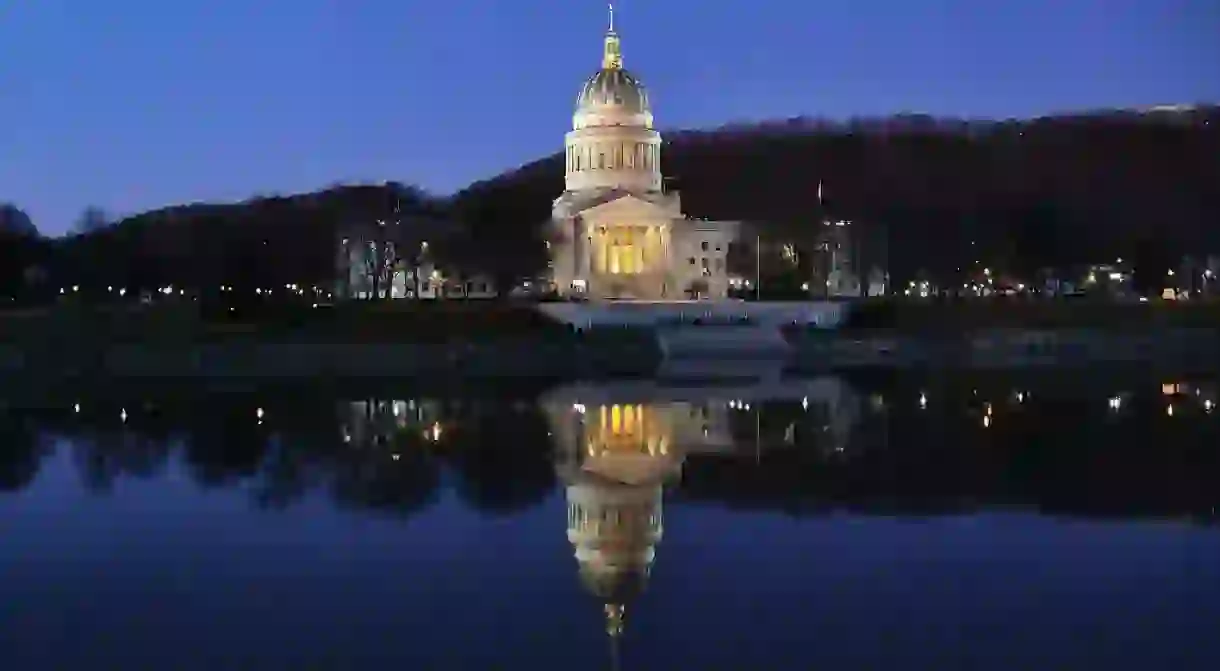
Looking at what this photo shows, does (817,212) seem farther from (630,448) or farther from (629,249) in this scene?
(630,448)

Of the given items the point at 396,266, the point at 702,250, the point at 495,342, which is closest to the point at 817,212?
the point at 702,250

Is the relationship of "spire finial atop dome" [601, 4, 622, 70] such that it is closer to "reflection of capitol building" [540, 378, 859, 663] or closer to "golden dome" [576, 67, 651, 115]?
"golden dome" [576, 67, 651, 115]

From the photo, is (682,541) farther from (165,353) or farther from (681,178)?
(681,178)

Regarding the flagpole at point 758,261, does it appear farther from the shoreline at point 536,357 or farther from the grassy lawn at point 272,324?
the shoreline at point 536,357

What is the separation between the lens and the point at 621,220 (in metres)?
69.1

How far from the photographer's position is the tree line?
215 feet

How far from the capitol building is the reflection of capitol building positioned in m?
36.6

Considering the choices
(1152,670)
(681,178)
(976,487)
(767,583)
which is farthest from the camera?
(681,178)

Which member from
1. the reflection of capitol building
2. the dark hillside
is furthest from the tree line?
the reflection of capitol building

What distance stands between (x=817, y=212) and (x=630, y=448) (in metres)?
63.8

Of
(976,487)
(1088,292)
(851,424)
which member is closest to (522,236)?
(1088,292)

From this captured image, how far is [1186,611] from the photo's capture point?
32.5 feet

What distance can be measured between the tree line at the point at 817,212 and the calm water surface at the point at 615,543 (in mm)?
36713

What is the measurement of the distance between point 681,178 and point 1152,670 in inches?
3712
